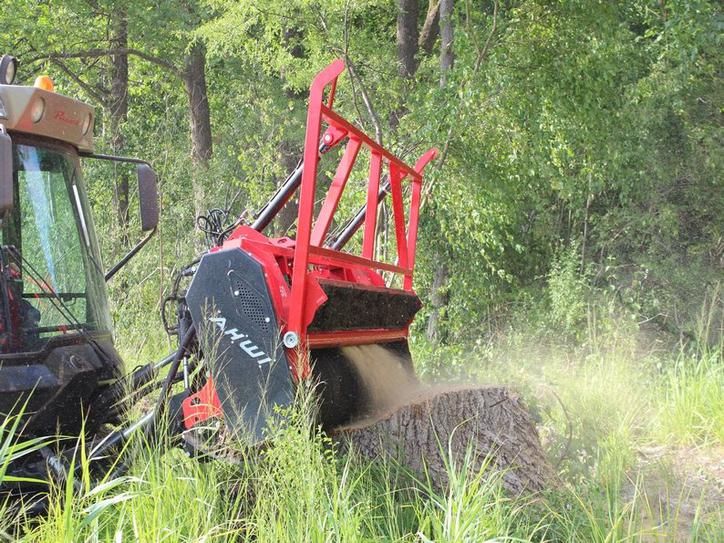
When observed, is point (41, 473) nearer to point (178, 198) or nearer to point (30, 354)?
point (30, 354)

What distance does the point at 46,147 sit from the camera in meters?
4.73

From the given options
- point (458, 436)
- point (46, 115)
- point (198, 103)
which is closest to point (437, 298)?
point (458, 436)

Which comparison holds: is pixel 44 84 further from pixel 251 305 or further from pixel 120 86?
pixel 120 86

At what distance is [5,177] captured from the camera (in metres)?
3.76

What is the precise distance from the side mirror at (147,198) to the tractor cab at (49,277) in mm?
288

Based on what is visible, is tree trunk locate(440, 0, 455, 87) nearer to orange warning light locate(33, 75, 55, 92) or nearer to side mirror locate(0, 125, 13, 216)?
orange warning light locate(33, 75, 55, 92)

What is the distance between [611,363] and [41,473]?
17.0ft

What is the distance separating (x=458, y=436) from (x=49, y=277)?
226 cm

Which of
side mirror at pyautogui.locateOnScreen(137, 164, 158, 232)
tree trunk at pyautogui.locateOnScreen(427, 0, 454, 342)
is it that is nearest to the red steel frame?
side mirror at pyautogui.locateOnScreen(137, 164, 158, 232)

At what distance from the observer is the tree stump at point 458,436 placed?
4.92 m

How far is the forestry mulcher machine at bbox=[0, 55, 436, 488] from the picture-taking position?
4.31 m

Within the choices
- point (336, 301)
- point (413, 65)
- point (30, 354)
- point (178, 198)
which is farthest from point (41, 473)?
point (178, 198)

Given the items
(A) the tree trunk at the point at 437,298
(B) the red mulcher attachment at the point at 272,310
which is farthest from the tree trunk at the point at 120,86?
(B) the red mulcher attachment at the point at 272,310

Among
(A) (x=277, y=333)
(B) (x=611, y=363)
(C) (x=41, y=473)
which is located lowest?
(B) (x=611, y=363)
